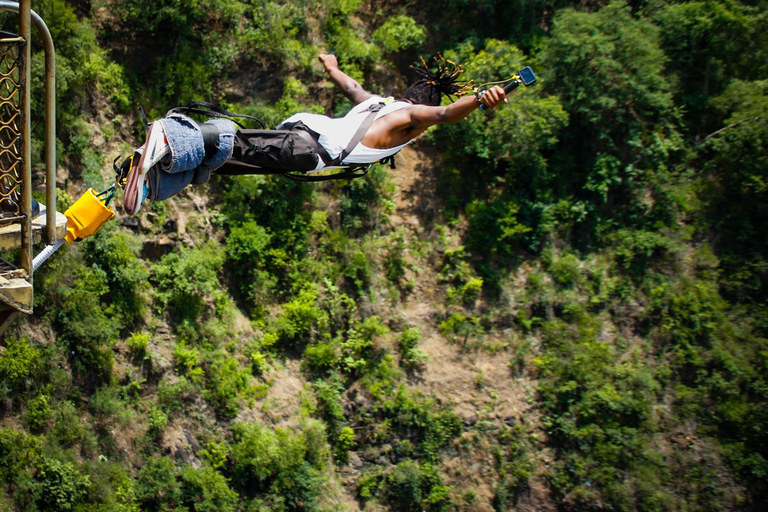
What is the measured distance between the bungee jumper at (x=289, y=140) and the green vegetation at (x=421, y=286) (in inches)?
149

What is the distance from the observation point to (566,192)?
38.1ft

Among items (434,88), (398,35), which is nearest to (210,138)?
(434,88)

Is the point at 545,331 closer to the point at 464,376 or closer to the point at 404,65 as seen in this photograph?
the point at 464,376

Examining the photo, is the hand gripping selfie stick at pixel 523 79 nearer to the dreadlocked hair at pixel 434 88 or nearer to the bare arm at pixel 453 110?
the bare arm at pixel 453 110

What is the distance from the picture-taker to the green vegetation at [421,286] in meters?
7.66

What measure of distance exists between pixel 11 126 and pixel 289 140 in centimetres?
176

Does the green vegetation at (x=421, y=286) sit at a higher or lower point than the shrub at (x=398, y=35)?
lower

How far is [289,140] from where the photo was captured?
15.4ft

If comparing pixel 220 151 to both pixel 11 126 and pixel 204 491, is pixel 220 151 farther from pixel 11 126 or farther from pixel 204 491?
pixel 204 491

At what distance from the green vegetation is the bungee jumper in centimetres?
379

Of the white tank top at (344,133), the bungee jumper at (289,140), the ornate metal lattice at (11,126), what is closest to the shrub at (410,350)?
the bungee jumper at (289,140)

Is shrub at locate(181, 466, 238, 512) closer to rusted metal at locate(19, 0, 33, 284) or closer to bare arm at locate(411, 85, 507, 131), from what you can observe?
rusted metal at locate(19, 0, 33, 284)

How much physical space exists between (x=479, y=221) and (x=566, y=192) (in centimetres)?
191

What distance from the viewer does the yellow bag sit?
13.1 ft
